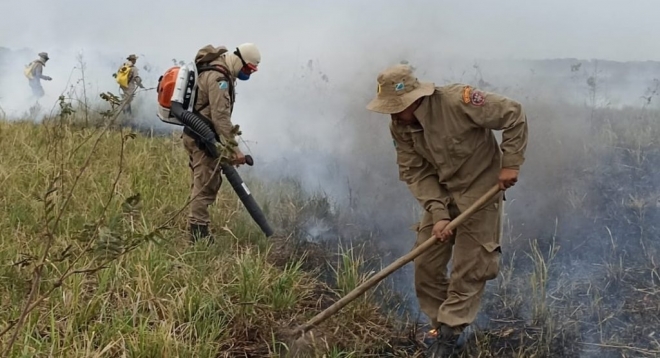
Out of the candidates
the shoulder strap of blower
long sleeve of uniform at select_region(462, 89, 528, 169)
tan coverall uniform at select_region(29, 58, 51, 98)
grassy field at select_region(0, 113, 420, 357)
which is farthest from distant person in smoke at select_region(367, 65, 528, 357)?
tan coverall uniform at select_region(29, 58, 51, 98)

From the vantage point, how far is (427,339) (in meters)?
3.77

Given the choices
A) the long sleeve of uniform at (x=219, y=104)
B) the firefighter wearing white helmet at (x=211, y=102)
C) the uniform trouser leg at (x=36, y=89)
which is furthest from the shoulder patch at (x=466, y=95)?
the uniform trouser leg at (x=36, y=89)

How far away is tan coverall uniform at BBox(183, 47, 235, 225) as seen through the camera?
15.6 ft

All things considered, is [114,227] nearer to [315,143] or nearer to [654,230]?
[654,230]

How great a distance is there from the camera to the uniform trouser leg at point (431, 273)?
3.68 m

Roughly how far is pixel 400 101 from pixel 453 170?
0.49 meters

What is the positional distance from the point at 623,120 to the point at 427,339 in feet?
14.0

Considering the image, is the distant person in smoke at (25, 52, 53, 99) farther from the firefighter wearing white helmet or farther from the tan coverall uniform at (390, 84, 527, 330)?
the tan coverall uniform at (390, 84, 527, 330)

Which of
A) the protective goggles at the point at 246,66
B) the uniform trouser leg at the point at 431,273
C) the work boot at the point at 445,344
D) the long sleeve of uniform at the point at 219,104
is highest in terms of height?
the protective goggles at the point at 246,66

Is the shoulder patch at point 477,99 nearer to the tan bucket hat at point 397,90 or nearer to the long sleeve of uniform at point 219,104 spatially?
the tan bucket hat at point 397,90

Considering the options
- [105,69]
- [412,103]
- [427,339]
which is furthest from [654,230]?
[105,69]

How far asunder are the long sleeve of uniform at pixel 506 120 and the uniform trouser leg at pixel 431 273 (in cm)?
63

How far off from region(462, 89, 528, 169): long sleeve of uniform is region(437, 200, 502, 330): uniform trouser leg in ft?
1.08

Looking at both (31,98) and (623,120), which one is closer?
(623,120)
